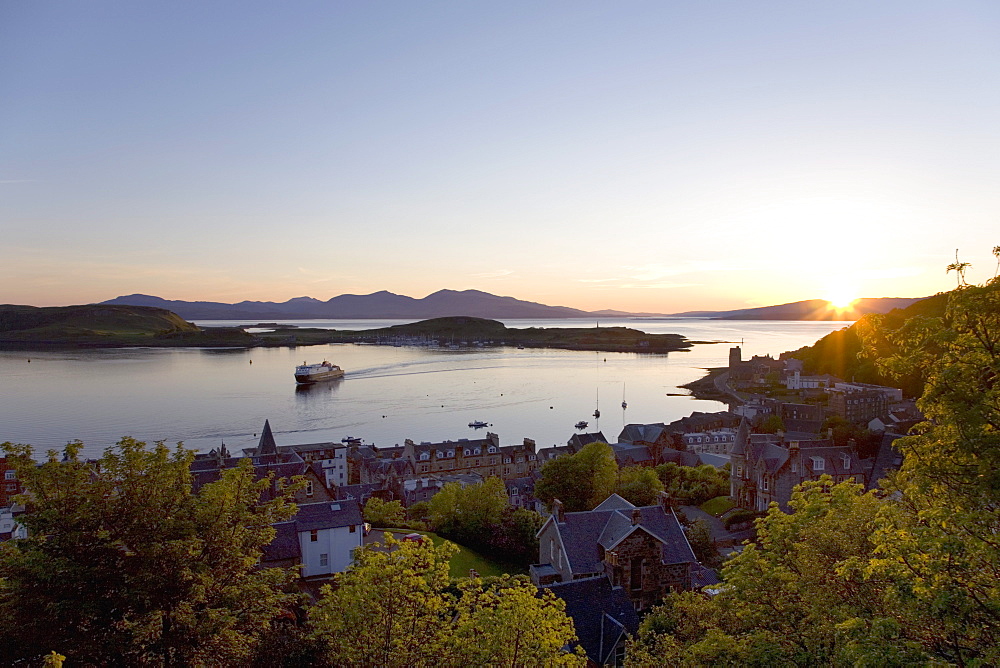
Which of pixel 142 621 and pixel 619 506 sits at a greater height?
pixel 142 621

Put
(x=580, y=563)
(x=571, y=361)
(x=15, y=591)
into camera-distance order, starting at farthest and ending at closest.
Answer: (x=571, y=361) → (x=580, y=563) → (x=15, y=591)

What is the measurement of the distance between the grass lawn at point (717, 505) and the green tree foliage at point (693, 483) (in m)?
0.78

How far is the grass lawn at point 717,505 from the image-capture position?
45.2 m

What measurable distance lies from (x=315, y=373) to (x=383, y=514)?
102867 millimetres

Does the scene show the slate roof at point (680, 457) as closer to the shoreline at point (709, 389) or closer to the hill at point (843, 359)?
the shoreline at point (709, 389)

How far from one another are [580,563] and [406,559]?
16.4m

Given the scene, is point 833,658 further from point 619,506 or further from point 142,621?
point 619,506

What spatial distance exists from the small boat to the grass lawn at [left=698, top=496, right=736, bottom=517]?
105 m

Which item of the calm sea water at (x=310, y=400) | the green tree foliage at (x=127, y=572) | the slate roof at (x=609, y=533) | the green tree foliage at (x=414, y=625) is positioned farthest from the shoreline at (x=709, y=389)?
the green tree foliage at (x=127, y=572)

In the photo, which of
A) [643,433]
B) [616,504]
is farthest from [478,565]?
[643,433]

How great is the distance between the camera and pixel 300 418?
94.1 m

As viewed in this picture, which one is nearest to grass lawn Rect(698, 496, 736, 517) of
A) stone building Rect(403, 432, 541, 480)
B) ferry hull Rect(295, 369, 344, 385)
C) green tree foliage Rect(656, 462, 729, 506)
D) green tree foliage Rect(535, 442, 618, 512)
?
green tree foliage Rect(656, 462, 729, 506)

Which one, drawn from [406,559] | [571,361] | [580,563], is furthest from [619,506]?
[571,361]

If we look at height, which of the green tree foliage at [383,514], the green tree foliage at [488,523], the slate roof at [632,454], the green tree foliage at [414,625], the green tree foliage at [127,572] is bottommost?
the slate roof at [632,454]
